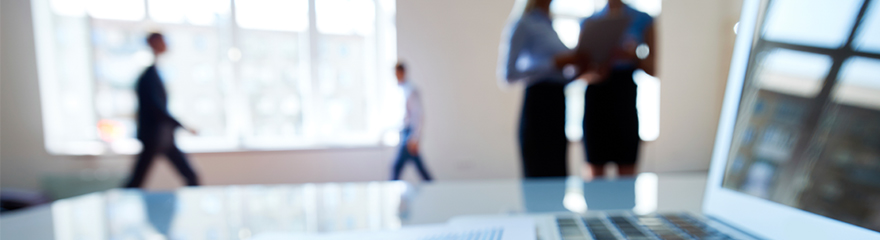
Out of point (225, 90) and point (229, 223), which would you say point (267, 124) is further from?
point (229, 223)

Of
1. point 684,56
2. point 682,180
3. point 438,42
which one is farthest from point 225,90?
point 684,56

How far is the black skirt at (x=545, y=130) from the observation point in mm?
1278

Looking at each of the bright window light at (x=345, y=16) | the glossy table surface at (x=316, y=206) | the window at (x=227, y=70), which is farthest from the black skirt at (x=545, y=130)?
the bright window light at (x=345, y=16)

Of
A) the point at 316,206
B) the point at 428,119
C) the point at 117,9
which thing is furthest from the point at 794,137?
the point at 117,9

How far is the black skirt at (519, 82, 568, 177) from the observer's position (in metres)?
1.28

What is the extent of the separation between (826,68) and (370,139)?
14.0 feet

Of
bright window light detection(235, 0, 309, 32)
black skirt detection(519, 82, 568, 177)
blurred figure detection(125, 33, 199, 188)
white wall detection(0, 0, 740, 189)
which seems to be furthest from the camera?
bright window light detection(235, 0, 309, 32)

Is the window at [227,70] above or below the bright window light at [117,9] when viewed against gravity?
below

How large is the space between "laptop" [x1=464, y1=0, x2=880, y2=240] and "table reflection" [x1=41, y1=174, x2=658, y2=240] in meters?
0.13

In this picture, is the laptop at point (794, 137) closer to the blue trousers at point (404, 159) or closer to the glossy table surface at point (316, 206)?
the glossy table surface at point (316, 206)

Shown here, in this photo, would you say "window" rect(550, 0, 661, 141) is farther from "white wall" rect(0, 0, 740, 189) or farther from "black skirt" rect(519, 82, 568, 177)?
"black skirt" rect(519, 82, 568, 177)

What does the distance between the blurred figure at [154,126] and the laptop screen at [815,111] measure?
3.14 meters

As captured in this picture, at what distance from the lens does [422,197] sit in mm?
645

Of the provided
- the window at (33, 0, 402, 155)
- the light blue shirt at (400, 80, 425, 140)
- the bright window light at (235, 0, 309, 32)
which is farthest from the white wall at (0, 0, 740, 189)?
the bright window light at (235, 0, 309, 32)
